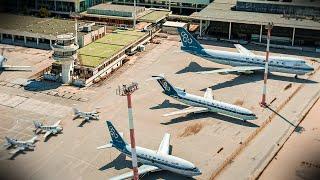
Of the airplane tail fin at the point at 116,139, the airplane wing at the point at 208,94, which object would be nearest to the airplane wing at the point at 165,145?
the airplane tail fin at the point at 116,139

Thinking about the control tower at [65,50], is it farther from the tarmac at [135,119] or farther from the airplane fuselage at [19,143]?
the airplane fuselage at [19,143]

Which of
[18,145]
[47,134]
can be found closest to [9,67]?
[47,134]

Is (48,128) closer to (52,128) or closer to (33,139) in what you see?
(52,128)

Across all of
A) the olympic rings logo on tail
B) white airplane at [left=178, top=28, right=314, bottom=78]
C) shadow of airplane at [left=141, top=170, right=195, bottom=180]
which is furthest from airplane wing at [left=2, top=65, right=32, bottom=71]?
shadow of airplane at [left=141, top=170, right=195, bottom=180]

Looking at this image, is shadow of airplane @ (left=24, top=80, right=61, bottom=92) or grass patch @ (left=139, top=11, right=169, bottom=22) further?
grass patch @ (left=139, top=11, right=169, bottom=22)

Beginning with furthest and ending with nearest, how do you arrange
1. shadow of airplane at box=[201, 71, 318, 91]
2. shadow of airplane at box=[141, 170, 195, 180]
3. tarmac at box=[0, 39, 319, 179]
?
shadow of airplane at box=[201, 71, 318, 91], tarmac at box=[0, 39, 319, 179], shadow of airplane at box=[141, 170, 195, 180]

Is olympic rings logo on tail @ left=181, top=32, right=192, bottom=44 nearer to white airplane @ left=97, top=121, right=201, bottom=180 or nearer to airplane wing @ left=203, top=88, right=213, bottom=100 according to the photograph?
airplane wing @ left=203, top=88, right=213, bottom=100

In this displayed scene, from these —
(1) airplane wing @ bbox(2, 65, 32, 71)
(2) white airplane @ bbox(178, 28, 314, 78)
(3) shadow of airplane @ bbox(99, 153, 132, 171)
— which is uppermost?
(2) white airplane @ bbox(178, 28, 314, 78)
